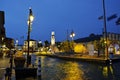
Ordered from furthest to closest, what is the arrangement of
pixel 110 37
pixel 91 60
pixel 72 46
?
1. pixel 72 46
2. pixel 110 37
3. pixel 91 60

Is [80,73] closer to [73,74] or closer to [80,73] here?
[80,73]

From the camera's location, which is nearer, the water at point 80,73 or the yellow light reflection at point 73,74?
the yellow light reflection at point 73,74

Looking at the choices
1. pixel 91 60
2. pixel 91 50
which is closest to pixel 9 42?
pixel 91 50

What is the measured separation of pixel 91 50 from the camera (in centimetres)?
4869

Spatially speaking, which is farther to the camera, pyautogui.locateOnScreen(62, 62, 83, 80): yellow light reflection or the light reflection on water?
the light reflection on water

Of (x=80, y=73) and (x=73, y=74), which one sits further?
(x=80, y=73)

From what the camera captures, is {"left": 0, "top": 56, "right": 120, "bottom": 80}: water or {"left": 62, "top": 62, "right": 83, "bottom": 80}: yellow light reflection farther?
{"left": 0, "top": 56, "right": 120, "bottom": 80}: water

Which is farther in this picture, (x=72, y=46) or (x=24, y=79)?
(x=72, y=46)

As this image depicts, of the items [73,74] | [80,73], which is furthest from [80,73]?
[73,74]

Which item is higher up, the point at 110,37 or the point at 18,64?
the point at 110,37

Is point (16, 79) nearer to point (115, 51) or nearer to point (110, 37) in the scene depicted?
point (110, 37)

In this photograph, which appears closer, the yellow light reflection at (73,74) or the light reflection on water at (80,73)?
the yellow light reflection at (73,74)

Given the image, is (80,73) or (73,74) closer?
(73,74)

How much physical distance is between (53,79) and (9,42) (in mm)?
36504
